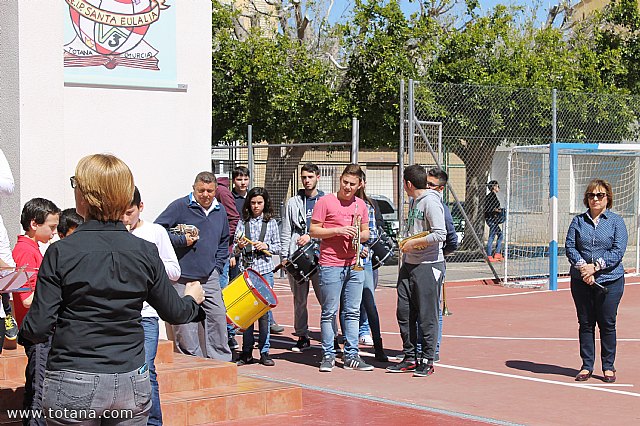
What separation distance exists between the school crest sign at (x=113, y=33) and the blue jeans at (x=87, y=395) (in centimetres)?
546

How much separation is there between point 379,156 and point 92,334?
25.9 m

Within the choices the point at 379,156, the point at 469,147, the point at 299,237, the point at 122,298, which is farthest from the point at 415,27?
the point at 122,298

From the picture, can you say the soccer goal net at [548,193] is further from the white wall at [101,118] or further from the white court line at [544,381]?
the white wall at [101,118]

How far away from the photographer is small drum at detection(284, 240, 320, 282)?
10.1 metres

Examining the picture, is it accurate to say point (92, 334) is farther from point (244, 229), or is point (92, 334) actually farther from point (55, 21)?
point (244, 229)

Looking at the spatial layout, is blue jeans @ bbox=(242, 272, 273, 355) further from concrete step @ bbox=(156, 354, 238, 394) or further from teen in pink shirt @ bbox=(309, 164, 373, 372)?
concrete step @ bbox=(156, 354, 238, 394)

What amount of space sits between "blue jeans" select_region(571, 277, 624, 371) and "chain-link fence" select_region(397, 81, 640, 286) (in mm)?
7632

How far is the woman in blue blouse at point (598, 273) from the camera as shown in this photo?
8.99m

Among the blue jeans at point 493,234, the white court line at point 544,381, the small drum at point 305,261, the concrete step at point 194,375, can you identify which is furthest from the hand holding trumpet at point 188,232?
the blue jeans at point 493,234

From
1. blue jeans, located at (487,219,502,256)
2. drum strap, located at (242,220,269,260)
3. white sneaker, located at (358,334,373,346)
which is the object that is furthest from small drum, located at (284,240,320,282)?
blue jeans, located at (487,219,502,256)

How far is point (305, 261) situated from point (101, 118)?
2460 mm

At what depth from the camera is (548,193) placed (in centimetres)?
1825

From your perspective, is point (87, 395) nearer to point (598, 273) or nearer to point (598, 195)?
point (598, 273)

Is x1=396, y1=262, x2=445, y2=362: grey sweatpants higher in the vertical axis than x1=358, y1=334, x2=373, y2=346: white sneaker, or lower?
higher
